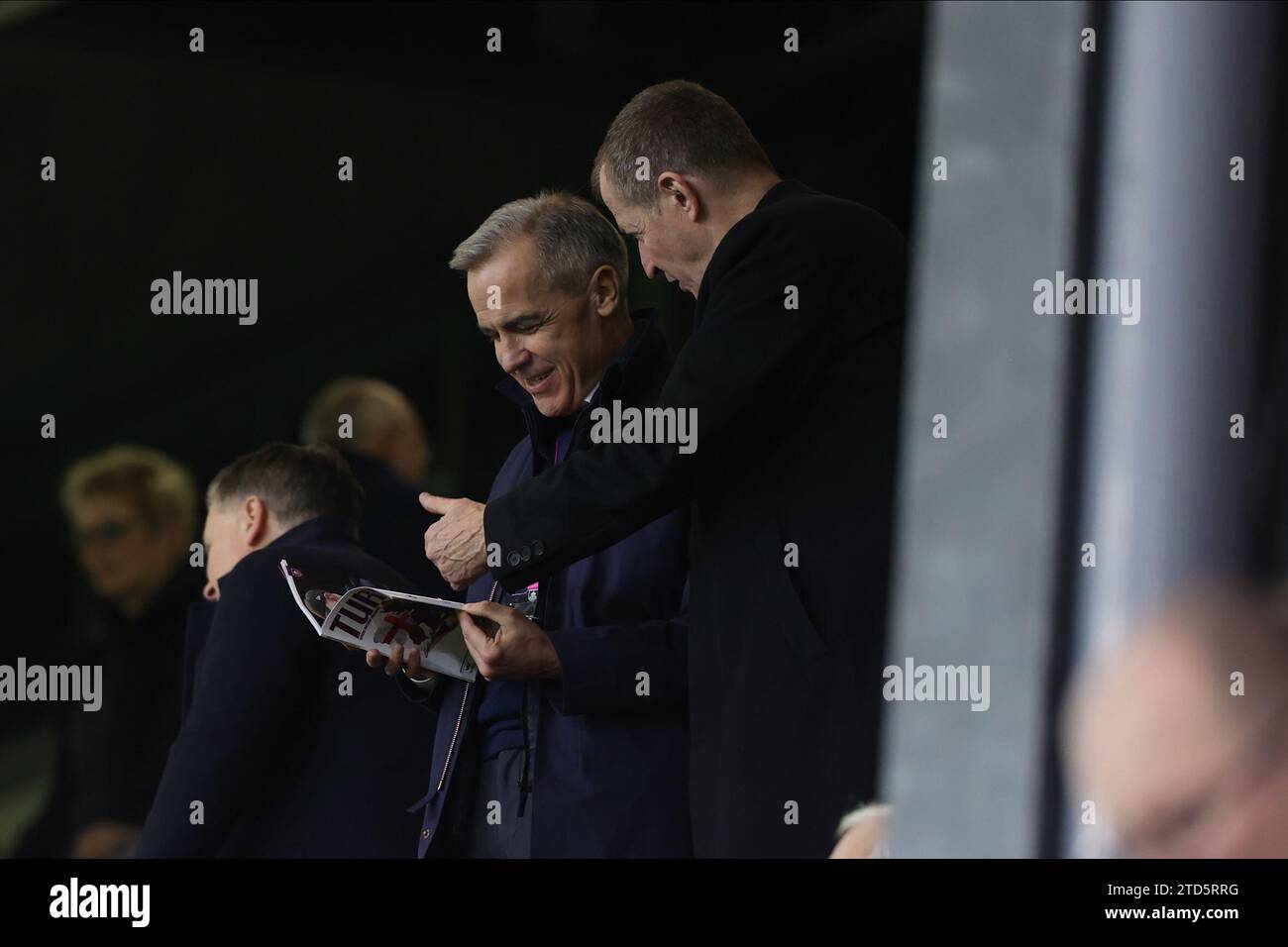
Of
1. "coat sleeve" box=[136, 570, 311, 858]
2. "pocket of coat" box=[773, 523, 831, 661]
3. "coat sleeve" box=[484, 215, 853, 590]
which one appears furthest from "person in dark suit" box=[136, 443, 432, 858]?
"pocket of coat" box=[773, 523, 831, 661]

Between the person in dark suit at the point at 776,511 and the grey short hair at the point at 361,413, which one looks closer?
the person in dark suit at the point at 776,511

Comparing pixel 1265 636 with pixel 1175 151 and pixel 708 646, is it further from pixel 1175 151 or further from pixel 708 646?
pixel 708 646

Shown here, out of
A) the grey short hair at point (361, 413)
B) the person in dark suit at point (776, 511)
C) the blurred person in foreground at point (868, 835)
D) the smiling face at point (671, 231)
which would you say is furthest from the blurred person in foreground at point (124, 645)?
the blurred person in foreground at point (868, 835)

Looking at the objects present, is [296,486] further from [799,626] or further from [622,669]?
[799,626]

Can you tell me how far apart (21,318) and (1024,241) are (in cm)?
259

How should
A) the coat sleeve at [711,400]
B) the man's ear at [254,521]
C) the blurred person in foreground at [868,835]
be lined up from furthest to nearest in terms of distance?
the man's ear at [254,521]
the coat sleeve at [711,400]
the blurred person in foreground at [868,835]

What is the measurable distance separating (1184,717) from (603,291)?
1.60 metres

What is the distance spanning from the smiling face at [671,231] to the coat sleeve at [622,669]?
0.53m

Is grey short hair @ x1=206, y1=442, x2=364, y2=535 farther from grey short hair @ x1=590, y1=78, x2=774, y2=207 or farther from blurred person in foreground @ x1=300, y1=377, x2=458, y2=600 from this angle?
grey short hair @ x1=590, y1=78, x2=774, y2=207

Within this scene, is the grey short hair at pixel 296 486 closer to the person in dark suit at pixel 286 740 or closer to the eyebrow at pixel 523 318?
the person in dark suit at pixel 286 740

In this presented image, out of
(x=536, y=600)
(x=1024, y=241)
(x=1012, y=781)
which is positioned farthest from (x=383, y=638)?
(x=1024, y=241)

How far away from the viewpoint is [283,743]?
259 cm

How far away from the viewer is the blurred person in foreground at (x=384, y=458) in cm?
296

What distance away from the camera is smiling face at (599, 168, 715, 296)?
2434mm
